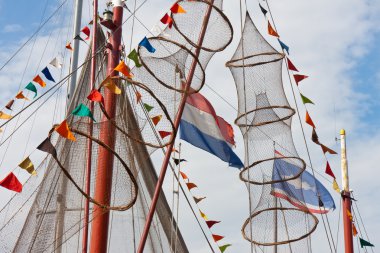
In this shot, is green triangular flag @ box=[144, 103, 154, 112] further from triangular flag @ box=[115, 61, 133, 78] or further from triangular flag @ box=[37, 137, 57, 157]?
triangular flag @ box=[37, 137, 57, 157]

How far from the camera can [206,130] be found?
1126 cm

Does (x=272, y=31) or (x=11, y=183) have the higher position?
(x=272, y=31)

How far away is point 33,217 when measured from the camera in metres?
9.91

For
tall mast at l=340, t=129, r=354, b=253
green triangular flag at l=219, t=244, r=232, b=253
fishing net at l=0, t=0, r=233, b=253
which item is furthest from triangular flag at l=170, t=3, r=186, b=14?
tall mast at l=340, t=129, r=354, b=253

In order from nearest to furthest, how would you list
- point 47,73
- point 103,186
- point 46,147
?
point 46,147 < point 103,186 < point 47,73

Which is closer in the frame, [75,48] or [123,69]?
[123,69]

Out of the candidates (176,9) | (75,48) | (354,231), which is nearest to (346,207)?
(354,231)

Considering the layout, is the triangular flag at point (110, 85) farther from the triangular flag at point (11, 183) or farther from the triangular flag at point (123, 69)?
the triangular flag at point (11, 183)

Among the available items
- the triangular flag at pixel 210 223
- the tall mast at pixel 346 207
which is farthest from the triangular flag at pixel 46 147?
the tall mast at pixel 346 207

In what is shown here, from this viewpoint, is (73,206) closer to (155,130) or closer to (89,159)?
(89,159)

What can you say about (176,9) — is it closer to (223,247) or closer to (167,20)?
(167,20)

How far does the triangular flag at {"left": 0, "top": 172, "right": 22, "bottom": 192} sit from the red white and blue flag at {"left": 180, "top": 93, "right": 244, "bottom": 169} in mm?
2865

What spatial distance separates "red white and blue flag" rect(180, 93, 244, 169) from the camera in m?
11.1

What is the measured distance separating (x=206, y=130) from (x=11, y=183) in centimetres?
341
